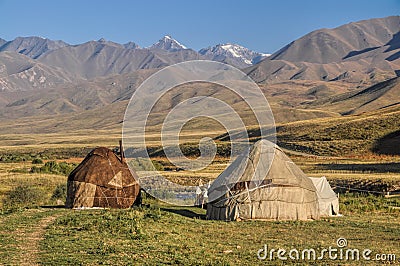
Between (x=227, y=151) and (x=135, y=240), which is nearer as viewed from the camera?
(x=135, y=240)

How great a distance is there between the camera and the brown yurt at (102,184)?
29.6m

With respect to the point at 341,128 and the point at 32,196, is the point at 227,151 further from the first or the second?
the point at 32,196

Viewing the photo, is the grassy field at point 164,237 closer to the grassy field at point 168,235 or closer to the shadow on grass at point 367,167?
the grassy field at point 168,235

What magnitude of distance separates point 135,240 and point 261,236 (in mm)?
4825

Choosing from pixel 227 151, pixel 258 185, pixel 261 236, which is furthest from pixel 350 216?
pixel 227 151

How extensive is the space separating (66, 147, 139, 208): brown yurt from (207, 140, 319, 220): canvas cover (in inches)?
226

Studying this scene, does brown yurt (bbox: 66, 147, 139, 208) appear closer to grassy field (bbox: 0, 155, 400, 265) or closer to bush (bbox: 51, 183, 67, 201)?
grassy field (bbox: 0, 155, 400, 265)

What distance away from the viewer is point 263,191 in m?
25.9

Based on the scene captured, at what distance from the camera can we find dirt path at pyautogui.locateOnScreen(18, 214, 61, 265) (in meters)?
15.2

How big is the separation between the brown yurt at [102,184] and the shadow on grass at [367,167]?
31033 mm

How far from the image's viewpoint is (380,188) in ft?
136

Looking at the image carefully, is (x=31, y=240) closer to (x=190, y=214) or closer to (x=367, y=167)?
(x=190, y=214)

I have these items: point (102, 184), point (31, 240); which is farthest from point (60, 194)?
point (31, 240)

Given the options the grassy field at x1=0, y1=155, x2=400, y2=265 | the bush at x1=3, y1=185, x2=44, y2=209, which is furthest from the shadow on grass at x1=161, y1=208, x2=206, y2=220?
the bush at x1=3, y1=185, x2=44, y2=209
